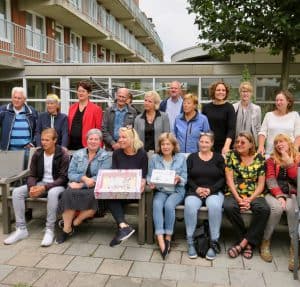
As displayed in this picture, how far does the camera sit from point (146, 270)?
12.4 ft

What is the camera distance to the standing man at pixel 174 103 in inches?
216

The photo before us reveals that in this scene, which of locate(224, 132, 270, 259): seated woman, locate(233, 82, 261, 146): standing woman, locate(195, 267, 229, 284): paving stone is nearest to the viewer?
locate(195, 267, 229, 284): paving stone

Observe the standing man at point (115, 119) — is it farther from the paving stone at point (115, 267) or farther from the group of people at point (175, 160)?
the paving stone at point (115, 267)

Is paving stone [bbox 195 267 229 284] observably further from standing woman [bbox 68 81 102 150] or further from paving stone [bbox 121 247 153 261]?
standing woman [bbox 68 81 102 150]

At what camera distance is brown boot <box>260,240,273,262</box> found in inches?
158

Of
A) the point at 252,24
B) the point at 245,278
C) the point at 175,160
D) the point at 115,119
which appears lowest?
the point at 245,278

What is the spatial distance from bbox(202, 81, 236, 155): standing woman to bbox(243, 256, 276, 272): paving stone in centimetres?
150

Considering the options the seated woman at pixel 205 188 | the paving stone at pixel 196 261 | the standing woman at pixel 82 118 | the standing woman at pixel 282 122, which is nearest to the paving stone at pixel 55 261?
the paving stone at pixel 196 261

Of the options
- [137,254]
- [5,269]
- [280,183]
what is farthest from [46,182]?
[280,183]

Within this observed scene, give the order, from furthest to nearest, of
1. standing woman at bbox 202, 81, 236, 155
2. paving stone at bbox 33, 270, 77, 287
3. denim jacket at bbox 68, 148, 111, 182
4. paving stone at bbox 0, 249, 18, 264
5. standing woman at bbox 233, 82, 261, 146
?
standing woman at bbox 233, 82, 261, 146 → standing woman at bbox 202, 81, 236, 155 → denim jacket at bbox 68, 148, 111, 182 → paving stone at bbox 0, 249, 18, 264 → paving stone at bbox 33, 270, 77, 287

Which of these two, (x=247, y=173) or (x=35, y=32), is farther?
(x=35, y=32)

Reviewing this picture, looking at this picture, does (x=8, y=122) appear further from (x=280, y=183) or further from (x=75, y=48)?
(x=75, y=48)

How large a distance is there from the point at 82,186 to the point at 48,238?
0.72 meters

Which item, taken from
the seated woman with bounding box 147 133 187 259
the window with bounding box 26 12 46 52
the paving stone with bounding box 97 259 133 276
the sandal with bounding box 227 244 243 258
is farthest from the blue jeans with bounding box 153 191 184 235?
the window with bounding box 26 12 46 52
